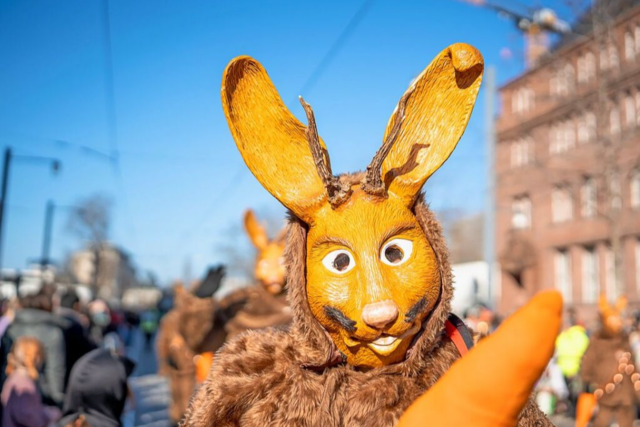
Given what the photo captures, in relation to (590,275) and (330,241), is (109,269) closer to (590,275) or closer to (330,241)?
(590,275)

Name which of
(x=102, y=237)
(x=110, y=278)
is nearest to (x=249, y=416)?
(x=102, y=237)

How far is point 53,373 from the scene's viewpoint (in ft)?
14.5

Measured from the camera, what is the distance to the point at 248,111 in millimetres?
2084

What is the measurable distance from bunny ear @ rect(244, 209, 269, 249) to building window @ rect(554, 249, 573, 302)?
19011 mm

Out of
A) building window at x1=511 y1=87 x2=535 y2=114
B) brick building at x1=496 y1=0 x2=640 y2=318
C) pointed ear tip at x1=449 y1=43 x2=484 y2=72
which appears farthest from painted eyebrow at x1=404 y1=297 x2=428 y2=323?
building window at x1=511 y1=87 x2=535 y2=114

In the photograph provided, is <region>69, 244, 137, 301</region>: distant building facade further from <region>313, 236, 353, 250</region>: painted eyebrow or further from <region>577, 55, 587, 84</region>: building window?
<region>313, 236, 353, 250</region>: painted eyebrow

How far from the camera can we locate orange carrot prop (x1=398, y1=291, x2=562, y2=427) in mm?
1276

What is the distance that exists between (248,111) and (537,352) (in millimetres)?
1250

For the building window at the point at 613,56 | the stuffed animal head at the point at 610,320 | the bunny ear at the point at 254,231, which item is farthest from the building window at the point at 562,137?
the bunny ear at the point at 254,231

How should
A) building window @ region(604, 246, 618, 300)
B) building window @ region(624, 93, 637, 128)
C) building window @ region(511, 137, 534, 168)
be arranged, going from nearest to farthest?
building window @ region(624, 93, 637, 128) < building window @ region(604, 246, 618, 300) < building window @ region(511, 137, 534, 168)

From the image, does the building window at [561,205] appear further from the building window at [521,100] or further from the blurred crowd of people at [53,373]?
the blurred crowd of people at [53,373]

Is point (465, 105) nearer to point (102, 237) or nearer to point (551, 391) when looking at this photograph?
point (551, 391)

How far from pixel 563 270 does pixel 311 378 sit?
75.6 ft

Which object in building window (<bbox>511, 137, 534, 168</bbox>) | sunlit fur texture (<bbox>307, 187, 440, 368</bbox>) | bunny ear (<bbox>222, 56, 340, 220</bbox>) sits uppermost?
building window (<bbox>511, 137, 534, 168</bbox>)
